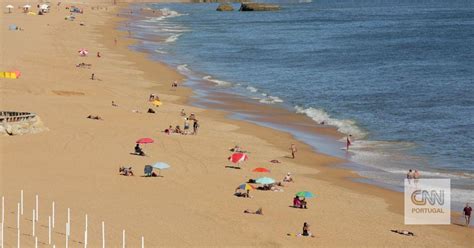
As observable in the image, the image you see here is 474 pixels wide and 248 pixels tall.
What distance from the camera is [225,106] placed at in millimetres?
53688

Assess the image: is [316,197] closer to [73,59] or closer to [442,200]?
[442,200]

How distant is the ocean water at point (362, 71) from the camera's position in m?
41.9

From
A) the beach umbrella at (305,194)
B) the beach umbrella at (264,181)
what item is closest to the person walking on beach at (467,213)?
the beach umbrella at (305,194)

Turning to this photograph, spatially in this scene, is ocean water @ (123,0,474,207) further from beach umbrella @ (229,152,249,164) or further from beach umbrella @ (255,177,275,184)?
beach umbrella @ (255,177,275,184)

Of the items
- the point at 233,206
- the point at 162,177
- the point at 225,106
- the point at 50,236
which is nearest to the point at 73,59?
the point at 225,106

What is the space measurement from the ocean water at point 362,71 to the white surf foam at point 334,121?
0.06 metres

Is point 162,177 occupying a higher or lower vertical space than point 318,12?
lower

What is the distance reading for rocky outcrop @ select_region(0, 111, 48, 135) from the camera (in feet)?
126

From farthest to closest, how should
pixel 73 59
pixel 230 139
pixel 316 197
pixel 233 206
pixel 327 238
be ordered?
pixel 73 59 < pixel 230 139 < pixel 316 197 < pixel 233 206 < pixel 327 238

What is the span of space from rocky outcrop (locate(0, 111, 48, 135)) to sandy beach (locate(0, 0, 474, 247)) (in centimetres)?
39

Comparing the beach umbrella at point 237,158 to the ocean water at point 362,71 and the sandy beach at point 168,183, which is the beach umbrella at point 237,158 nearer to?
the sandy beach at point 168,183

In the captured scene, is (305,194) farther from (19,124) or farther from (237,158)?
(19,124)

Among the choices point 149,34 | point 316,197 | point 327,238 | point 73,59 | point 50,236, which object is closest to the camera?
point 50,236

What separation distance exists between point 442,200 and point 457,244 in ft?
17.3
